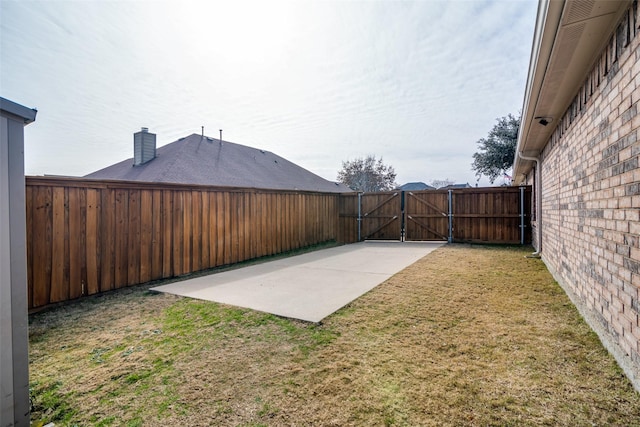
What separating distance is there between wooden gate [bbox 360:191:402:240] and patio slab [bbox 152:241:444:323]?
365cm

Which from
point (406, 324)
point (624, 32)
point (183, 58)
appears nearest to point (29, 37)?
point (183, 58)

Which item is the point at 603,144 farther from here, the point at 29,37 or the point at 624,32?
the point at 29,37

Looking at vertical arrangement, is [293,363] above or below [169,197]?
below

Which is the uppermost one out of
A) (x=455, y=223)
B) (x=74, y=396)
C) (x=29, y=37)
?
(x=29, y=37)

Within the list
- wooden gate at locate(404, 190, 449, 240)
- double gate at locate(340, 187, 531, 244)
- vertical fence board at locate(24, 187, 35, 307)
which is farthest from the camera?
wooden gate at locate(404, 190, 449, 240)

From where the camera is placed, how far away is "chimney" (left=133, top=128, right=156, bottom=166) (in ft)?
43.2

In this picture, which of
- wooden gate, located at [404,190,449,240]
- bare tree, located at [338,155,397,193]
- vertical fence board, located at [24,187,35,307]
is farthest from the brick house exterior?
bare tree, located at [338,155,397,193]

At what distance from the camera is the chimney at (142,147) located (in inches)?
518

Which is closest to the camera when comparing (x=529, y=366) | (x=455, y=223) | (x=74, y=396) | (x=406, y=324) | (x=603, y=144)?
(x=74, y=396)

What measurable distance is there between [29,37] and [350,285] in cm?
667

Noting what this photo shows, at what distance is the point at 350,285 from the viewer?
445 centimetres

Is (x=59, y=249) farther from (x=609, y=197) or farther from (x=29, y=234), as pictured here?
(x=609, y=197)

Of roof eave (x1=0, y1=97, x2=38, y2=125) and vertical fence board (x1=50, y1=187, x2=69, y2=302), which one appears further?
vertical fence board (x1=50, y1=187, x2=69, y2=302)

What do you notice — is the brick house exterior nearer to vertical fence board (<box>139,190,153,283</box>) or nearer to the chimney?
vertical fence board (<box>139,190,153,283</box>)
